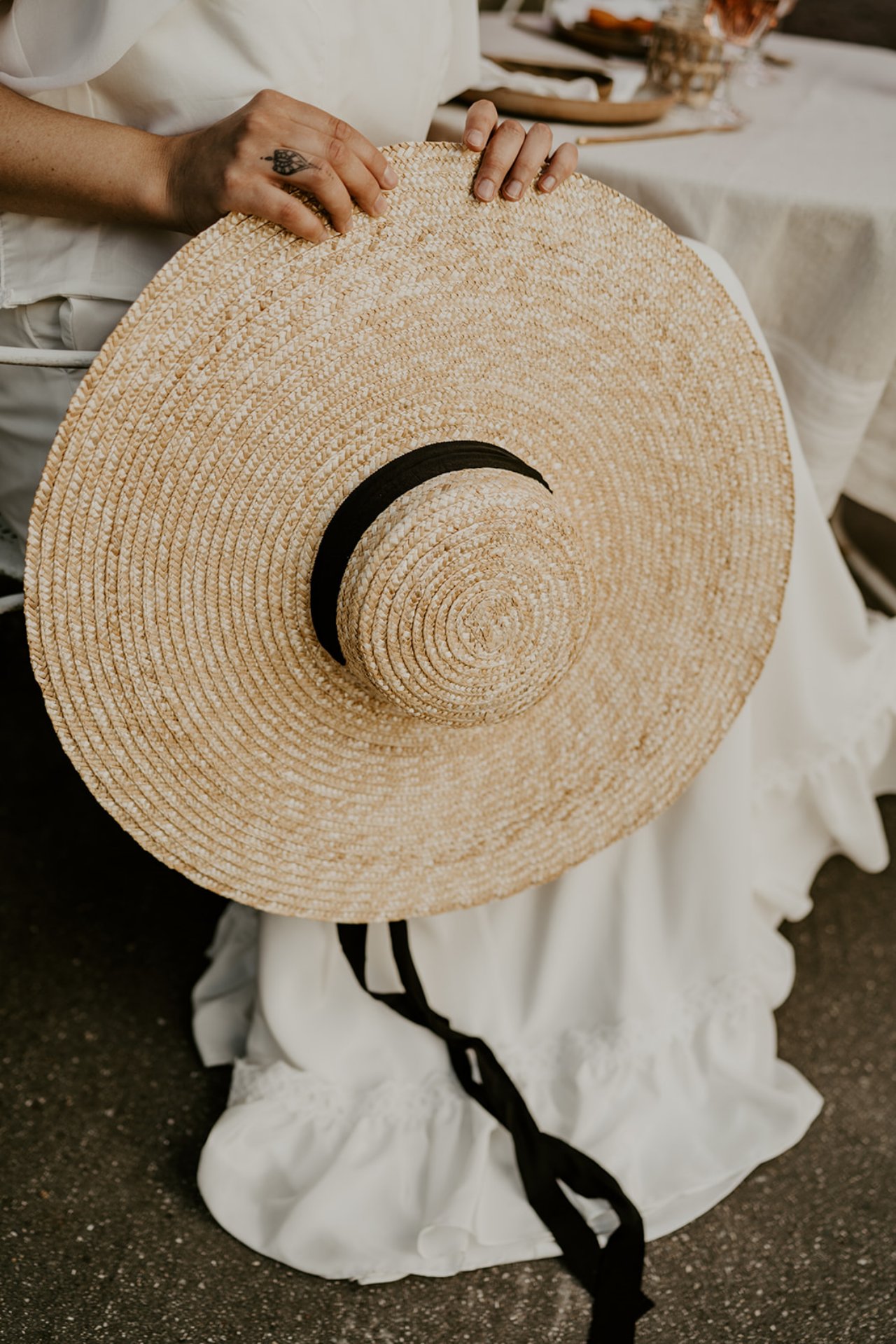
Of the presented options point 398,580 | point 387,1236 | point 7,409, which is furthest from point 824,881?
point 7,409

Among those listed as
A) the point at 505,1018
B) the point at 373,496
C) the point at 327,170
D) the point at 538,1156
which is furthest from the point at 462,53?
the point at 538,1156

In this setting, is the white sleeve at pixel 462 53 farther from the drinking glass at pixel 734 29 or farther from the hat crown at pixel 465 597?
the hat crown at pixel 465 597

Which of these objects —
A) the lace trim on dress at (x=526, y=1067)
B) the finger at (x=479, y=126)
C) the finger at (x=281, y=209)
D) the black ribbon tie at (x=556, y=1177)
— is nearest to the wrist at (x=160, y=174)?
the finger at (x=281, y=209)

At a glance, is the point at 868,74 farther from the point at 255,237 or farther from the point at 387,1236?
the point at 387,1236

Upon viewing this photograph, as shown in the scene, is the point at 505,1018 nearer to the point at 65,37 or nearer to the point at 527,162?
the point at 527,162

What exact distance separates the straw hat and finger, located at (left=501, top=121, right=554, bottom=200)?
15 millimetres

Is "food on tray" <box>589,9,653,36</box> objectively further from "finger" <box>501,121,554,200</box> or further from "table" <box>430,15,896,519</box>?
"finger" <box>501,121,554,200</box>

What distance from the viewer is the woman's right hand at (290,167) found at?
0.76 meters

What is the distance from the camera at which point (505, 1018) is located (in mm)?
1161

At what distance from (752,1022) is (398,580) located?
691 millimetres

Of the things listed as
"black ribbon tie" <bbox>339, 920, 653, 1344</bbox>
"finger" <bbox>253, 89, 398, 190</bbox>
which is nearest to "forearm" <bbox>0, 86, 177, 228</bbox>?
"finger" <bbox>253, 89, 398, 190</bbox>

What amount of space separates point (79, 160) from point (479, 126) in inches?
12.4

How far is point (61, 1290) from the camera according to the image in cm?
98

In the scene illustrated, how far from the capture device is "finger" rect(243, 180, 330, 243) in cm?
75
